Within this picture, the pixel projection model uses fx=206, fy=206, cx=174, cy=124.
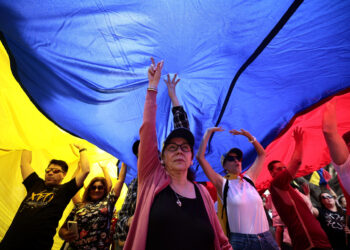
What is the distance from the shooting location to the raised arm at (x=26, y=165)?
2486 mm

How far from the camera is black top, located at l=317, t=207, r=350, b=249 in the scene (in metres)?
3.32

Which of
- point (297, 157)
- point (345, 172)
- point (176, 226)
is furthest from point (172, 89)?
point (297, 157)

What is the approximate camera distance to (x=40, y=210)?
6.85 ft

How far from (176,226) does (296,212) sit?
229cm

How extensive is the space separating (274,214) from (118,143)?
4.10 m

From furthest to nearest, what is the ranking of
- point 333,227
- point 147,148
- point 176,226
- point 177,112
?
point 333,227
point 177,112
point 147,148
point 176,226

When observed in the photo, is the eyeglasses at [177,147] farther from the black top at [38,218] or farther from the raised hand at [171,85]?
the black top at [38,218]

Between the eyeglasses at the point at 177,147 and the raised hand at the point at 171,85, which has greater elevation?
the raised hand at the point at 171,85

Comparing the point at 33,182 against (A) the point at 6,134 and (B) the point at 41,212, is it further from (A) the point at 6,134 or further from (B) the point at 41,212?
(A) the point at 6,134

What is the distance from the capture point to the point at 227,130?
9.23 ft

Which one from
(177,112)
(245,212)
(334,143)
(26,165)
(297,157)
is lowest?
(245,212)

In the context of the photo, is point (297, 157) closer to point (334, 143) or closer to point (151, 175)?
point (334, 143)

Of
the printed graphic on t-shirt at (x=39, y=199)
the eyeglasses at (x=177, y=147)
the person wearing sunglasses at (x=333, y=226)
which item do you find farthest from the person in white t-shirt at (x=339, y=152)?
the printed graphic on t-shirt at (x=39, y=199)

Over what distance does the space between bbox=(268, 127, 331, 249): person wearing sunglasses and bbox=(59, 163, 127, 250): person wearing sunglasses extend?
2146mm
